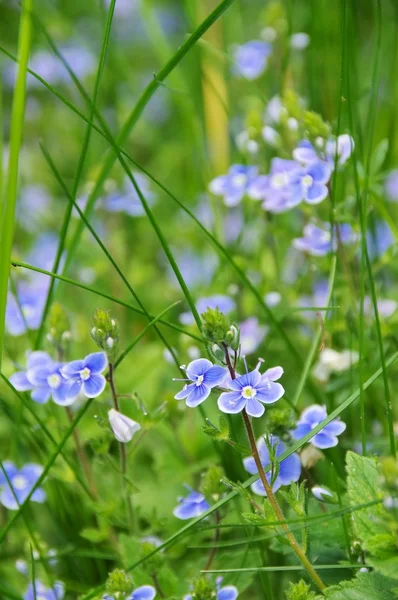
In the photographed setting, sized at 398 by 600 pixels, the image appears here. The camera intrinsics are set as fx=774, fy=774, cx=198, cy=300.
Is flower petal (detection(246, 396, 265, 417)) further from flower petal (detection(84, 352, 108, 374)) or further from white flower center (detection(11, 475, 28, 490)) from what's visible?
white flower center (detection(11, 475, 28, 490))

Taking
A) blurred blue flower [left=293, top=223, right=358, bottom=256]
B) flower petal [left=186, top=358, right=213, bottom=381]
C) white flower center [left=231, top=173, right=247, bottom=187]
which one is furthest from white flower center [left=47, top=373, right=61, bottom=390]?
white flower center [left=231, top=173, right=247, bottom=187]

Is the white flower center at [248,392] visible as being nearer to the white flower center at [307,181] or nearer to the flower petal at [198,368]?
the flower petal at [198,368]

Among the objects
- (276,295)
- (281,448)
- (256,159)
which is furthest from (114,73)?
(281,448)

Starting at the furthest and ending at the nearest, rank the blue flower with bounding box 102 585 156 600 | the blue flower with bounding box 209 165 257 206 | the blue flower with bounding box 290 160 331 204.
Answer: the blue flower with bounding box 209 165 257 206, the blue flower with bounding box 290 160 331 204, the blue flower with bounding box 102 585 156 600

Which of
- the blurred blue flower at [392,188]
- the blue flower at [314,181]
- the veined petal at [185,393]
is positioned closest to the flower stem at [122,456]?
the veined petal at [185,393]

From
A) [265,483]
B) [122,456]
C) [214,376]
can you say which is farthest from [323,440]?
[122,456]

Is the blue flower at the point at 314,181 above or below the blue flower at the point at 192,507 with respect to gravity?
above
